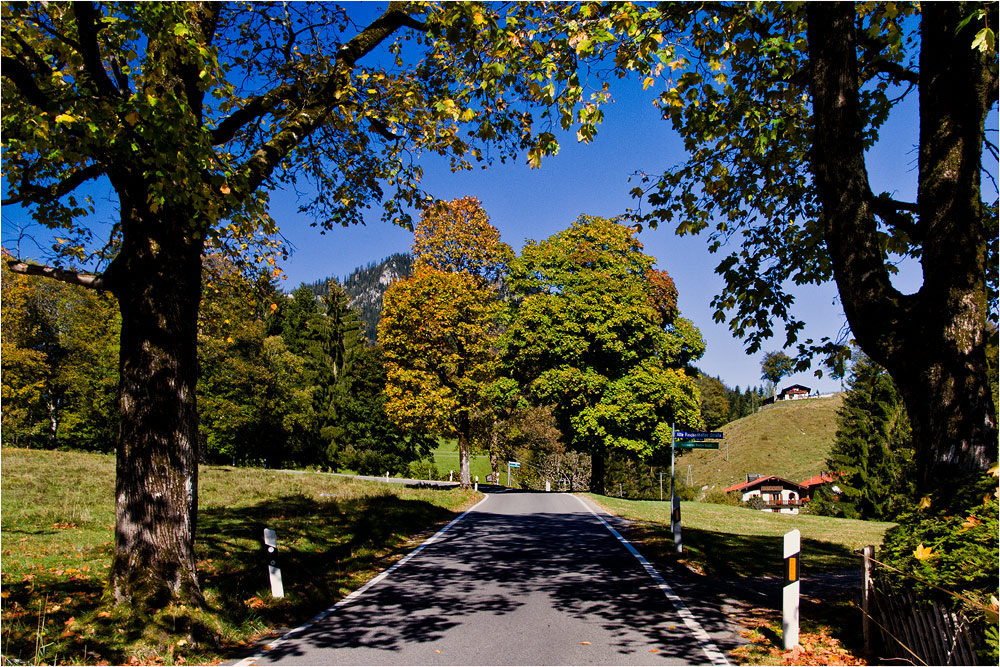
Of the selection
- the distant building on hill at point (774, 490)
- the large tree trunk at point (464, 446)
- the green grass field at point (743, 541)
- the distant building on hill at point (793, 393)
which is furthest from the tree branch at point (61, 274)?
the distant building on hill at point (793, 393)

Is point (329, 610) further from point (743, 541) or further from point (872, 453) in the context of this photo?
point (872, 453)

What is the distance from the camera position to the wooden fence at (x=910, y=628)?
3943 mm

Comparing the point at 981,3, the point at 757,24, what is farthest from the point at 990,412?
the point at 757,24

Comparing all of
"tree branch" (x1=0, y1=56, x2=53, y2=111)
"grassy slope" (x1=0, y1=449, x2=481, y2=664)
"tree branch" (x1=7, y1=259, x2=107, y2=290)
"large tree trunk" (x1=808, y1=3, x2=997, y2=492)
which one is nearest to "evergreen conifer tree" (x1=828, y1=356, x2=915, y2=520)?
"grassy slope" (x1=0, y1=449, x2=481, y2=664)

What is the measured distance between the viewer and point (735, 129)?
27.6 ft

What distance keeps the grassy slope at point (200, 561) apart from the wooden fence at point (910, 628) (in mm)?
5730

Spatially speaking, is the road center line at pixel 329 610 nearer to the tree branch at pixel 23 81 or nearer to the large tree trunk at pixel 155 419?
the large tree trunk at pixel 155 419

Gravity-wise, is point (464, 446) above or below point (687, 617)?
above

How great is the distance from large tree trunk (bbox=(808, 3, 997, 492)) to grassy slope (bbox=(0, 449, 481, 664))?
669 centimetres

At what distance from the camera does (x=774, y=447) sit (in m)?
102

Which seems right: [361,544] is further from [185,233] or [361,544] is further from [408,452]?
[408,452]

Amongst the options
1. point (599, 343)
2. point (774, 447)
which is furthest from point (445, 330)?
point (774, 447)

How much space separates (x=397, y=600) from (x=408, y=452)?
149 feet

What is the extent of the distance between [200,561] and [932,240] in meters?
9.80
